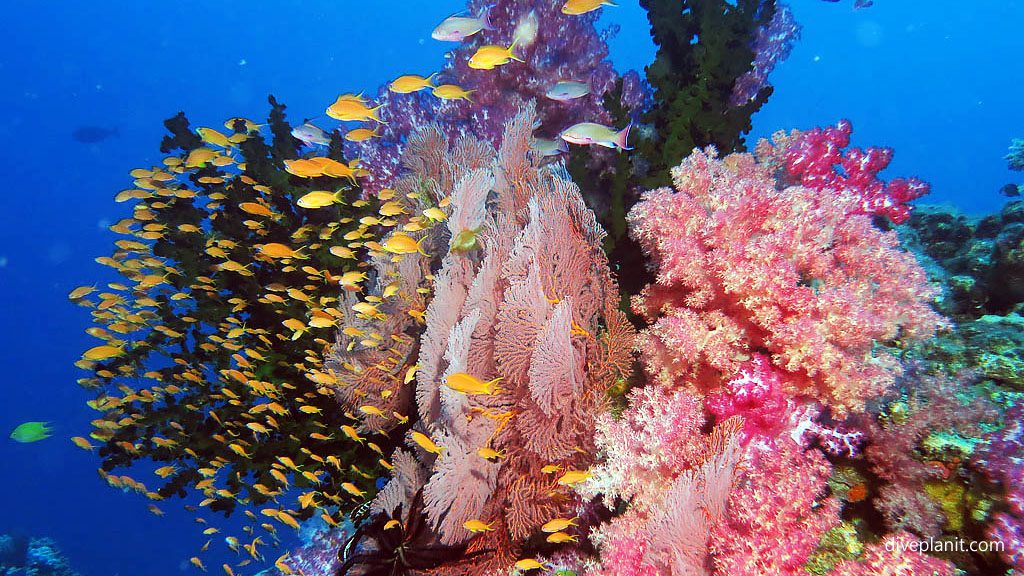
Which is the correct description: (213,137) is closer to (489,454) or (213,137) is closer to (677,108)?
(489,454)

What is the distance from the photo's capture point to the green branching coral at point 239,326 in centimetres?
608

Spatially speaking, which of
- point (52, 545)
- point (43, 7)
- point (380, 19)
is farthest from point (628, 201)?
point (380, 19)

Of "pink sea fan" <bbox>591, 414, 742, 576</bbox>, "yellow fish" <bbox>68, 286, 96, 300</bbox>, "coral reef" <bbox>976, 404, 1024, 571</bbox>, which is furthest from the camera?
"yellow fish" <bbox>68, 286, 96, 300</bbox>

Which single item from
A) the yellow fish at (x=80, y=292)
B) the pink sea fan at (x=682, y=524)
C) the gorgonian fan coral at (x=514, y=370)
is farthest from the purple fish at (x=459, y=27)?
the yellow fish at (x=80, y=292)

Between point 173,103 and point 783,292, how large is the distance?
134 meters

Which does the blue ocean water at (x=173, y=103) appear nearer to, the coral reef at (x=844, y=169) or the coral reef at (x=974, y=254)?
the coral reef at (x=844, y=169)

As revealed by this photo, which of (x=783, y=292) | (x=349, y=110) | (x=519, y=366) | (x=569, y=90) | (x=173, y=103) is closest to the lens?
(x=783, y=292)

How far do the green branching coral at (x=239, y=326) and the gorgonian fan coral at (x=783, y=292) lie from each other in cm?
394

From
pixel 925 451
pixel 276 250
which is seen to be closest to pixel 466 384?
pixel 925 451

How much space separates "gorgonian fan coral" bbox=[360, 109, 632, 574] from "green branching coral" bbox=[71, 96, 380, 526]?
2.29m

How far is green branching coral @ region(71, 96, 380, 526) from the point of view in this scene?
19.9 feet

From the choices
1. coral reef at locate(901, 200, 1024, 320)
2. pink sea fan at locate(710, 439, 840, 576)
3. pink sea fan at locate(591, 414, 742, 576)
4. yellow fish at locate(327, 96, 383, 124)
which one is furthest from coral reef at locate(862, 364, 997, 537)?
yellow fish at locate(327, 96, 383, 124)

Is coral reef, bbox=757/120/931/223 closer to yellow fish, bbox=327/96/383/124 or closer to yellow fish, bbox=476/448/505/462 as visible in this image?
yellow fish, bbox=476/448/505/462

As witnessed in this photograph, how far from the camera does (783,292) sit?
122 inches
